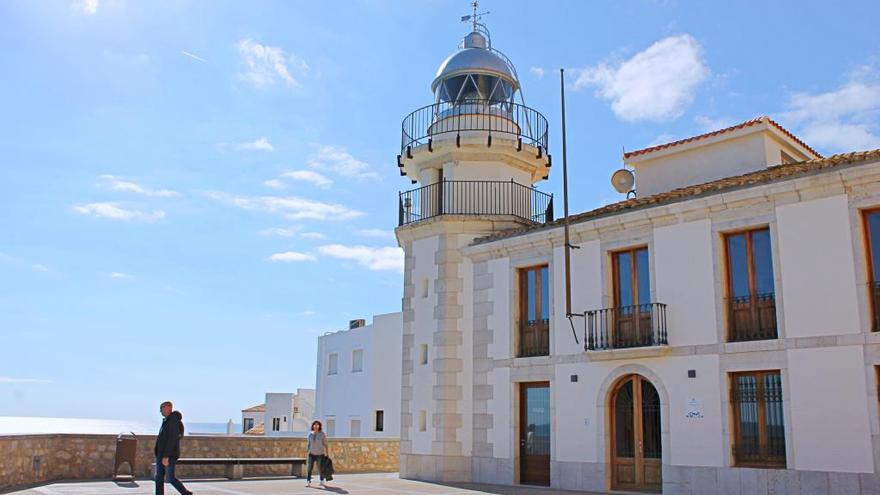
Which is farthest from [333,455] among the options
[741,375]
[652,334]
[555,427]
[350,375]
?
[350,375]

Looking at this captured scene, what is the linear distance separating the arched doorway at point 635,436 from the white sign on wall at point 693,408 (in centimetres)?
71

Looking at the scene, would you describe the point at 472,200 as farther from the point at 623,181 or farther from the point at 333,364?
the point at 333,364

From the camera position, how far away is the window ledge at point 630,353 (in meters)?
14.5

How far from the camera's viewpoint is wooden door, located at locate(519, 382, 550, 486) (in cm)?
1642

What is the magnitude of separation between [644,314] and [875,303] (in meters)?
3.86

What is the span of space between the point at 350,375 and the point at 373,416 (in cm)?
263

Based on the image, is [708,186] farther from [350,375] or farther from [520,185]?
[350,375]

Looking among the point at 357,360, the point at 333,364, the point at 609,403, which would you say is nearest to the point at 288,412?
the point at 333,364

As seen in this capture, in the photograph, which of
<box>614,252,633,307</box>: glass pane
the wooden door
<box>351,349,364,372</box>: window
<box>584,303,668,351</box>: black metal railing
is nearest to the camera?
<box>584,303,668,351</box>: black metal railing

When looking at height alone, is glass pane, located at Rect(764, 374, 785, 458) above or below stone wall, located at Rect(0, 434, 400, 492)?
above

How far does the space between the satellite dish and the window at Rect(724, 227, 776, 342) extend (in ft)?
15.9

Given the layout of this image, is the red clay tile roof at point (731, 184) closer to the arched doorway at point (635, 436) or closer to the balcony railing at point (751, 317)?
the balcony railing at point (751, 317)

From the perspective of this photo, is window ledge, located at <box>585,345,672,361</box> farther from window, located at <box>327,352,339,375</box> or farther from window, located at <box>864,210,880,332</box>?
window, located at <box>327,352,339,375</box>

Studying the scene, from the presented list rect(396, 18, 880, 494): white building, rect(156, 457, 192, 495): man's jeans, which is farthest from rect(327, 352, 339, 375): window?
rect(156, 457, 192, 495): man's jeans
